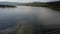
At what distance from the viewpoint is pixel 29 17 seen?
3.14 feet

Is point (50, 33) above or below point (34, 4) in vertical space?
below

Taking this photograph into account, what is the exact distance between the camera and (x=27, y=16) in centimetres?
96

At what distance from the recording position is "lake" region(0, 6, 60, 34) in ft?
3.05

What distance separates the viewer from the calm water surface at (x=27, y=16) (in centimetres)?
93

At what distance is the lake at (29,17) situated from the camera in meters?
0.93

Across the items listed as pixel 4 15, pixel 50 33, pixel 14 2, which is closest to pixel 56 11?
pixel 50 33

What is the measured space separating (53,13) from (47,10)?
8 centimetres

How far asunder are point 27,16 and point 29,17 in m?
0.03

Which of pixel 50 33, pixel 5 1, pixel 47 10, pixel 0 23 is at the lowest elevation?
pixel 50 33

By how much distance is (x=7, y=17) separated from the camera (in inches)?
36.7

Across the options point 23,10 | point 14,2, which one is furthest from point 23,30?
point 14,2

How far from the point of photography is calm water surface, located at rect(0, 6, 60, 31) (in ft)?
3.05

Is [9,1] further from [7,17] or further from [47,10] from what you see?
[47,10]

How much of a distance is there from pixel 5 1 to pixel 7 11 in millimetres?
110
